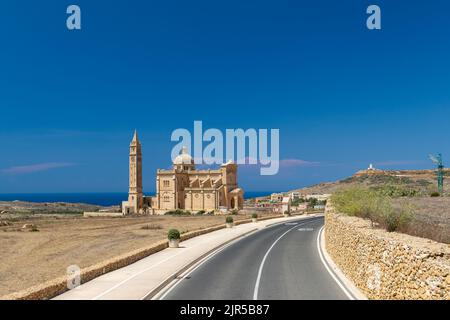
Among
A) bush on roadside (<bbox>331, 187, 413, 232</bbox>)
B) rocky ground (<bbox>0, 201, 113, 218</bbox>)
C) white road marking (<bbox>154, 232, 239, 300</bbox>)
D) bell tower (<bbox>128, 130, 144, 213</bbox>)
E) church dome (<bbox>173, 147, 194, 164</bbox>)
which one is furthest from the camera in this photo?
church dome (<bbox>173, 147, 194, 164</bbox>)

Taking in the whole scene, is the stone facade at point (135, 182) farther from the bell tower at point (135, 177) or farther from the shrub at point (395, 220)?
the shrub at point (395, 220)

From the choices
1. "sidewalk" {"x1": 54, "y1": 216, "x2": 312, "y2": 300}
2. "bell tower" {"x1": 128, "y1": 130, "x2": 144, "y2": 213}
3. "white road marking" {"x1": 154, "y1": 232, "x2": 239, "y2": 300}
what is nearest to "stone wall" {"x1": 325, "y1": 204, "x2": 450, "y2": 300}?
"white road marking" {"x1": 154, "y1": 232, "x2": 239, "y2": 300}

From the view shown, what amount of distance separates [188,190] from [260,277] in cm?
6993

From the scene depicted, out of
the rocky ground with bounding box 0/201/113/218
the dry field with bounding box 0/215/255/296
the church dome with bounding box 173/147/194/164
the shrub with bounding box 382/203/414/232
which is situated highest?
the church dome with bounding box 173/147/194/164

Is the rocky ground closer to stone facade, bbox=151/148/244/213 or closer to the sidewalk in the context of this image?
stone facade, bbox=151/148/244/213

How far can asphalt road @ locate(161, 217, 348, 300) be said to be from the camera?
14750 mm

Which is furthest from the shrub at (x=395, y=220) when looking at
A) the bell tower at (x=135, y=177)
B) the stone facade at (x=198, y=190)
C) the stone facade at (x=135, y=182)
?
the bell tower at (x=135, y=177)

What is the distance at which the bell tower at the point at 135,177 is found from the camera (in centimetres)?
9328

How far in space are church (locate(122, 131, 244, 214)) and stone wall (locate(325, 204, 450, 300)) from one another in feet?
208

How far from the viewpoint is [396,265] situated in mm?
11156

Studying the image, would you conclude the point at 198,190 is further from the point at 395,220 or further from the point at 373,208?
the point at 395,220

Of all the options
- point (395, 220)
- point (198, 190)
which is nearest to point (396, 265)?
point (395, 220)
